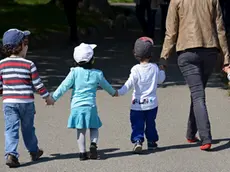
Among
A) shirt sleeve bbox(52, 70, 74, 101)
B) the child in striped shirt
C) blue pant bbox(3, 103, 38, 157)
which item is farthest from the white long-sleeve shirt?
blue pant bbox(3, 103, 38, 157)

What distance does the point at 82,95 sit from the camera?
274 inches

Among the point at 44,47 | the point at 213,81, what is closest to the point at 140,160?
the point at 213,81

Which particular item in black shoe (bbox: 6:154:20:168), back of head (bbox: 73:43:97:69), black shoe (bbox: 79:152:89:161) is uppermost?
back of head (bbox: 73:43:97:69)

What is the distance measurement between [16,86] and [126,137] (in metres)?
1.77

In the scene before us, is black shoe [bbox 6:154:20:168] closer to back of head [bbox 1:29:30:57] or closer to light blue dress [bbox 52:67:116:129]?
light blue dress [bbox 52:67:116:129]

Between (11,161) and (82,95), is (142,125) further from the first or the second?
(11,161)

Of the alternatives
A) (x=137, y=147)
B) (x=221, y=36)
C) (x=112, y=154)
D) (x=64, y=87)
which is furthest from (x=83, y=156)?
(x=221, y=36)

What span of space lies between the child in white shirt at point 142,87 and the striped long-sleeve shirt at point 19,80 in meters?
0.96

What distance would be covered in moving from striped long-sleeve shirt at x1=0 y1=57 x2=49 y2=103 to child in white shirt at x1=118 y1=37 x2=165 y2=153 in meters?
0.96

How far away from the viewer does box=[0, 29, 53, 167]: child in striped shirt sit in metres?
6.68

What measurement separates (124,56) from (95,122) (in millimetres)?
7785

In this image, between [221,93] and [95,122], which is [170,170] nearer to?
[95,122]

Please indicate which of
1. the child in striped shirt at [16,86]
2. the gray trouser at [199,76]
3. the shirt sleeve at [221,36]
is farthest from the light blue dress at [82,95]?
the shirt sleeve at [221,36]

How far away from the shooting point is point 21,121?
686 centimetres
